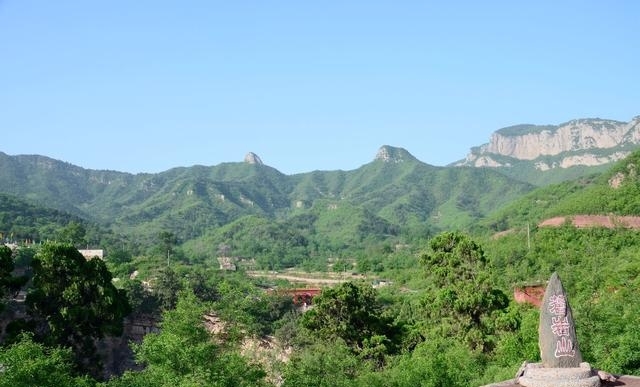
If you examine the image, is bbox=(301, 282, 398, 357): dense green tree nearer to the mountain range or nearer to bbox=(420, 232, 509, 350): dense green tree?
bbox=(420, 232, 509, 350): dense green tree

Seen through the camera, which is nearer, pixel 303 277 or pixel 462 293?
pixel 462 293

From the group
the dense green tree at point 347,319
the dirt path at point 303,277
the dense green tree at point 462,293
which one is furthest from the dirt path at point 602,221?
the dirt path at point 303,277

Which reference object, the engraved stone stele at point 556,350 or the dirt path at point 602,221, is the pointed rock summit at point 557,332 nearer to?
the engraved stone stele at point 556,350

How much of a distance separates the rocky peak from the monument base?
171624mm

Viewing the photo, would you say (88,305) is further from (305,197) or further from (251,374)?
(305,197)

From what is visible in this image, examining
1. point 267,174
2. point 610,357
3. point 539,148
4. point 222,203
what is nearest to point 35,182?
point 222,203

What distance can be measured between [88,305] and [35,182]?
145m

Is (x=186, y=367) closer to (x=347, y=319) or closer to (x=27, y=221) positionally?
(x=347, y=319)

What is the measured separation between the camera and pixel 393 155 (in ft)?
613

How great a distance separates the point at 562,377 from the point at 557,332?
889mm

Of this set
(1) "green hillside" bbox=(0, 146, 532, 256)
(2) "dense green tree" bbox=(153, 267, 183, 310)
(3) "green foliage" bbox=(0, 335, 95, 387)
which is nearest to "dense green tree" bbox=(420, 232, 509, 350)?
(3) "green foliage" bbox=(0, 335, 95, 387)

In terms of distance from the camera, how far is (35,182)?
513 ft

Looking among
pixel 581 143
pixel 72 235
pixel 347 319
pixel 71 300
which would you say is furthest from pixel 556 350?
pixel 581 143

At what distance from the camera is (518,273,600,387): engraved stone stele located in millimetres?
12852
